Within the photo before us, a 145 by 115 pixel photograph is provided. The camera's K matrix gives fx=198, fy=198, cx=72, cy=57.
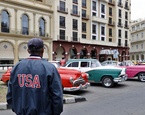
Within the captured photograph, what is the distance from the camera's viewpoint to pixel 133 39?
82375 millimetres

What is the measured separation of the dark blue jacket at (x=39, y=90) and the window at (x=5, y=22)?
31.1 metres

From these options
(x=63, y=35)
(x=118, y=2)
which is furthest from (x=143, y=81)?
(x=118, y=2)

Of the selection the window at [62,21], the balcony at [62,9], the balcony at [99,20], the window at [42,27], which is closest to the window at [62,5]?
the balcony at [62,9]

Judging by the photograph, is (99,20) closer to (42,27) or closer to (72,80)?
(42,27)

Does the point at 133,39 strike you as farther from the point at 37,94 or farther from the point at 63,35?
the point at 37,94

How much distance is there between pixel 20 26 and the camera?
111ft

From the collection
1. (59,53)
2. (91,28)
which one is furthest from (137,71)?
(91,28)

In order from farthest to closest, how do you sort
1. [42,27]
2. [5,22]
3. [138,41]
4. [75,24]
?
1. [138,41]
2. [75,24]
3. [42,27]
4. [5,22]

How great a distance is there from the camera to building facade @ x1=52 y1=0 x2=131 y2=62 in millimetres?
39309

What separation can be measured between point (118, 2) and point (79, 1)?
48.7 feet

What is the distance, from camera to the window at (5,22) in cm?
3183

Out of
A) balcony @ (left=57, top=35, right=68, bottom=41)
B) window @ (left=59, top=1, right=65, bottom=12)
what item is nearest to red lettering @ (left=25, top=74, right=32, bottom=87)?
balcony @ (left=57, top=35, right=68, bottom=41)

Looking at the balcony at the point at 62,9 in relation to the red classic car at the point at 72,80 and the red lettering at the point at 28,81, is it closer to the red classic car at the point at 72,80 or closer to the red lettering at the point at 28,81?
the red classic car at the point at 72,80

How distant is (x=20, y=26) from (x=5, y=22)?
8.44ft
